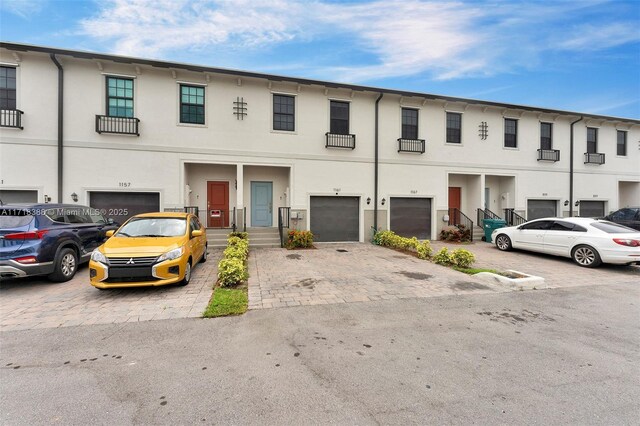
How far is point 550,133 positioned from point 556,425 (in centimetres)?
1840

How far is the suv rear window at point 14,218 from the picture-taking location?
545 cm

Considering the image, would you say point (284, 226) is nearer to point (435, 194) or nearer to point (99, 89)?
point (435, 194)

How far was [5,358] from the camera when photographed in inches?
122

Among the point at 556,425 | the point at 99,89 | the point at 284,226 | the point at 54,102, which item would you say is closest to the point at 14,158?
the point at 54,102

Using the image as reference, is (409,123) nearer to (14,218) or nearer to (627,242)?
(627,242)

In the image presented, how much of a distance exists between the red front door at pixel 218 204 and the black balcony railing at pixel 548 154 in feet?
55.0

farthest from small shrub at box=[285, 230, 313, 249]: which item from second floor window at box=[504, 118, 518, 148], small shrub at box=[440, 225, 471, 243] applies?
second floor window at box=[504, 118, 518, 148]

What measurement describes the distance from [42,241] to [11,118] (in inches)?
289

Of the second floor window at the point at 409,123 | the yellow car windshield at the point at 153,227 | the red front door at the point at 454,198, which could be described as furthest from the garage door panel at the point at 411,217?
the yellow car windshield at the point at 153,227

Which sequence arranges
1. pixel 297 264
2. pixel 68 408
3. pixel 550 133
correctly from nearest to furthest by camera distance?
pixel 68 408
pixel 297 264
pixel 550 133

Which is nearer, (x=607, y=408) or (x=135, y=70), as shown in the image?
(x=607, y=408)

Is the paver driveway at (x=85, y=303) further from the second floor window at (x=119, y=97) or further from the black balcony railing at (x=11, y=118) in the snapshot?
the second floor window at (x=119, y=97)

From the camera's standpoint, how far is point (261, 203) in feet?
41.5

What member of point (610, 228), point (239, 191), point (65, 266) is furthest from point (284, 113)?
point (610, 228)
